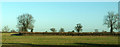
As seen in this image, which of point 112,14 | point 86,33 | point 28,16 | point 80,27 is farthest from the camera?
point 80,27

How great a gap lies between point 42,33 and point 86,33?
11805 mm

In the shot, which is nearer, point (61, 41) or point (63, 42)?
point (63, 42)

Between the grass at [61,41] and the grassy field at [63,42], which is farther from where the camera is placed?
the grass at [61,41]

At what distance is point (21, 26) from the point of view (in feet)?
219

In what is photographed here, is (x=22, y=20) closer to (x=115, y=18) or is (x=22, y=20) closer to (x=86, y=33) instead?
(x=86, y=33)

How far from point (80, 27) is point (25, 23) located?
23625 millimetres

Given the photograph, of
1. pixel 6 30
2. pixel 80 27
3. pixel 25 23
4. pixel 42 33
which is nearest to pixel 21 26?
pixel 25 23

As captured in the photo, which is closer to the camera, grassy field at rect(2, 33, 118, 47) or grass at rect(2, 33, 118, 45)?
grassy field at rect(2, 33, 118, 47)

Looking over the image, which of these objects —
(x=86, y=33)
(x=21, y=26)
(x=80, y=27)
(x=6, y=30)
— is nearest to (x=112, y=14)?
(x=86, y=33)

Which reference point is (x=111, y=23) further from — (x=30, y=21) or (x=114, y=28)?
(x=30, y=21)

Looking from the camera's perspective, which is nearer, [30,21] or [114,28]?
[114,28]

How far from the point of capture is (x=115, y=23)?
195ft

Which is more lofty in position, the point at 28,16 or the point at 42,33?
the point at 28,16

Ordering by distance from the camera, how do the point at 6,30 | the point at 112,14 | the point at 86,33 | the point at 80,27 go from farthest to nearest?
the point at 80,27, the point at 6,30, the point at 112,14, the point at 86,33
